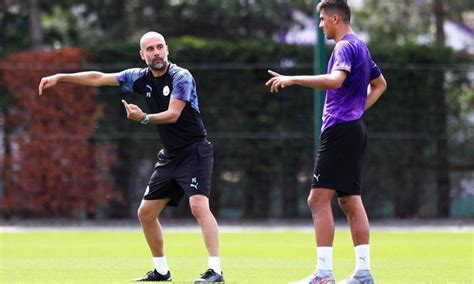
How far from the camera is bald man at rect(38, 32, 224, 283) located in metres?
9.01

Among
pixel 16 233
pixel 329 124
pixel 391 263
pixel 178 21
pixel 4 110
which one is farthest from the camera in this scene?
pixel 178 21

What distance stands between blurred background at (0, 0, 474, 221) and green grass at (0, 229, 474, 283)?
3052 millimetres

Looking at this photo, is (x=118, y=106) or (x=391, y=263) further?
(x=118, y=106)

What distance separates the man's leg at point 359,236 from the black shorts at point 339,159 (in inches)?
4.3

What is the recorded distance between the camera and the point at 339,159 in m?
8.36

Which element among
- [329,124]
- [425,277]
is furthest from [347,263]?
[329,124]

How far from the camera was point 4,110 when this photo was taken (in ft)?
67.5

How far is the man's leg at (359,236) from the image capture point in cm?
848

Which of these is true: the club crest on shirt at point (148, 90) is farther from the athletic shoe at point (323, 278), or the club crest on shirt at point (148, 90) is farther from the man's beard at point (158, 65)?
the athletic shoe at point (323, 278)

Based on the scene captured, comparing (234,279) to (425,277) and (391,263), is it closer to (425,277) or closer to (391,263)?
(425,277)

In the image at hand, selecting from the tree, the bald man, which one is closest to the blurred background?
the tree

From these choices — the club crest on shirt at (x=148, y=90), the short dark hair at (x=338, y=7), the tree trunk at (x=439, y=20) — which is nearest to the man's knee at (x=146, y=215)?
the club crest on shirt at (x=148, y=90)

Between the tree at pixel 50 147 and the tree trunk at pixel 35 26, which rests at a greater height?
the tree trunk at pixel 35 26

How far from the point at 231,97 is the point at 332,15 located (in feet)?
41.0
